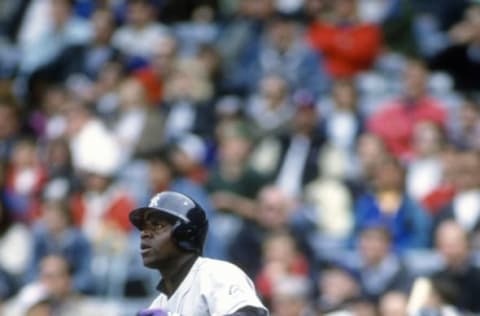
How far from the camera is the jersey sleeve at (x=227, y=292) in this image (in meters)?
5.25

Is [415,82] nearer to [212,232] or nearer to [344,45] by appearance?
[344,45]

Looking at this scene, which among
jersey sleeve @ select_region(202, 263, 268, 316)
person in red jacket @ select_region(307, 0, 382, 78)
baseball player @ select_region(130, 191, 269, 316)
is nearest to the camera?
jersey sleeve @ select_region(202, 263, 268, 316)

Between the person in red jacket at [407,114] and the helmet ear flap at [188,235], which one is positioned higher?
the helmet ear flap at [188,235]

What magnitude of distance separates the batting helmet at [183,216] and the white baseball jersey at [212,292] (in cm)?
11

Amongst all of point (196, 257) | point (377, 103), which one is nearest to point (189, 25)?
point (377, 103)

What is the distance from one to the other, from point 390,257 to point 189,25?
5.57m

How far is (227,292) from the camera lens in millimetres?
5316

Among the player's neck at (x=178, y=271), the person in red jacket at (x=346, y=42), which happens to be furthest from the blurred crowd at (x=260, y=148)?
the player's neck at (x=178, y=271)

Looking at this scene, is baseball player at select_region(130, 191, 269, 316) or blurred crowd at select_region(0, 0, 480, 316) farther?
blurred crowd at select_region(0, 0, 480, 316)

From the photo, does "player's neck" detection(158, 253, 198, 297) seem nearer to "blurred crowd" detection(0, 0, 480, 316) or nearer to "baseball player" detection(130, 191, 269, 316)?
"baseball player" detection(130, 191, 269, 316)

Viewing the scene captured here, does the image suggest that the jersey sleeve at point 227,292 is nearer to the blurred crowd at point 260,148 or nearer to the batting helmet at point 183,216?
the batting helmet at point 183,216

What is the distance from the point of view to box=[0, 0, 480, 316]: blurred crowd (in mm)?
10570

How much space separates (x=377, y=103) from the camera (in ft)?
42.9

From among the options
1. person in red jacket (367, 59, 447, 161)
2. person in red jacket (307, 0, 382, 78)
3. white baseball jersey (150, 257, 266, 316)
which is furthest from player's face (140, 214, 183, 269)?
person in red jacket (307, 0, 382, 78)
